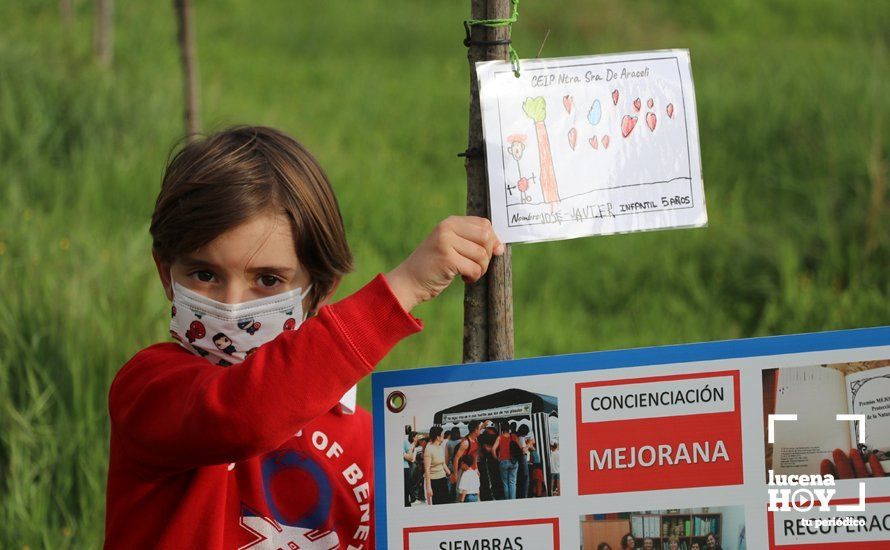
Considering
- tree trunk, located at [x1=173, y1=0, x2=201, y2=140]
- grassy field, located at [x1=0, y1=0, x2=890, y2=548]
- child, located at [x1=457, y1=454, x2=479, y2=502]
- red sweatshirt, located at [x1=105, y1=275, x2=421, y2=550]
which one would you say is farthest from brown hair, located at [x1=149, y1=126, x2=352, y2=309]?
tree trunk, located at [x1=173, y1=0, x2=201, y2=140]

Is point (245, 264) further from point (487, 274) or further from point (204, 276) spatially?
point (487, 274)

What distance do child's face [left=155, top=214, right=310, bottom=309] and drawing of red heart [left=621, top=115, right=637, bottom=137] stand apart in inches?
21.9

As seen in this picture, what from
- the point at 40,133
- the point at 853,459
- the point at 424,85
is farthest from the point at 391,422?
the point at 424,85

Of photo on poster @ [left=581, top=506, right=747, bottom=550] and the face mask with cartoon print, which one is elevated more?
the face mask with cartoon print

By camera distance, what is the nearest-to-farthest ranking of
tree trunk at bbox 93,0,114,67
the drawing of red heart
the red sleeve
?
the red sleeve → the drawing of red heart → tree trunk at bbox 93,0,114,67

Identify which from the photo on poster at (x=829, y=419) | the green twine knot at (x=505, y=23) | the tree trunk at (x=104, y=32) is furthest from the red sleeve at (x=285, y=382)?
the tree trunk at (x=104, y=32)

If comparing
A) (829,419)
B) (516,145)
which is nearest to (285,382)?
(516,145)

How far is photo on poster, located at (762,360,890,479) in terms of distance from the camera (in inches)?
61.9

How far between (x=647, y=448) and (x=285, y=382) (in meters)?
0.55

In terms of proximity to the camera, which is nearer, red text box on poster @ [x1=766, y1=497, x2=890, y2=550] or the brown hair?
red text box on poster @ [x1=766, y1=497, x2=890, y2=550]

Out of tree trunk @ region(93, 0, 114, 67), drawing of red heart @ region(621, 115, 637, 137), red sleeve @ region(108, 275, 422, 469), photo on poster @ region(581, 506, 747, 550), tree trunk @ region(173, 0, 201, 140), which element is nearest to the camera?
red sleeve @ region(108, 275, 422, 469)

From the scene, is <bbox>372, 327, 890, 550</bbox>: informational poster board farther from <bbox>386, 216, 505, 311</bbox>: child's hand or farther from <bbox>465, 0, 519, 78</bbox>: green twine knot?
<bbox>465, 0, 519, 78</bbox>: green twine knot

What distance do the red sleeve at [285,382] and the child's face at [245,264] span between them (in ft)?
0.70

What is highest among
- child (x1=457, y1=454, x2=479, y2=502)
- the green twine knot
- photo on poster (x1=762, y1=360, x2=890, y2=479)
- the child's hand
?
the green twine knot
